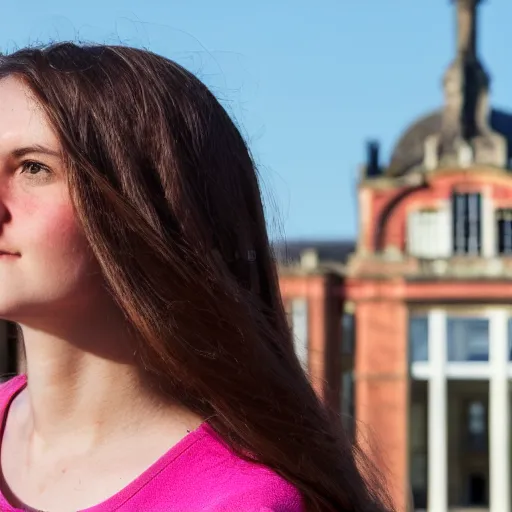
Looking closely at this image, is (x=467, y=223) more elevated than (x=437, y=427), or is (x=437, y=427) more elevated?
(x=467, y=223)

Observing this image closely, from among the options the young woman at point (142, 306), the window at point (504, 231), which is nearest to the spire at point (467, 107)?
the window at point (504, 231)

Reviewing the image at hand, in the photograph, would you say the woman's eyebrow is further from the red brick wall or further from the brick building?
the red brick wall

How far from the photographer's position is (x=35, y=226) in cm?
112

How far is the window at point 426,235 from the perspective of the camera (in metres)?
13.3

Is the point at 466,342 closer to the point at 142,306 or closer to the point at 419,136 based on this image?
the point at 419,136

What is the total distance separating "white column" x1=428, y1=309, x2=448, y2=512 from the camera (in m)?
12.8

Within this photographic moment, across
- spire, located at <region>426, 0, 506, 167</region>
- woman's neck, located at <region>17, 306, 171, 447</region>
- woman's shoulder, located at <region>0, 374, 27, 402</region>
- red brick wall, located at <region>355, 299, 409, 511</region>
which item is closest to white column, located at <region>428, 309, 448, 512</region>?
red brick wall, located at <region>355, 299, 409, 511</region>

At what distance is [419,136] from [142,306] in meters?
13.3

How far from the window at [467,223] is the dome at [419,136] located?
2.95ft

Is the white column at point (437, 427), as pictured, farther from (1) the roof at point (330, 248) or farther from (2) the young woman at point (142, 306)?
(2) the young woman at point (142, 306)

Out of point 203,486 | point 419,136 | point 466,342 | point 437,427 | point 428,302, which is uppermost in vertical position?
point 419,136

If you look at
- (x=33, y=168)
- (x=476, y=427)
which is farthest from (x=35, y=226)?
(x=476, y=427)

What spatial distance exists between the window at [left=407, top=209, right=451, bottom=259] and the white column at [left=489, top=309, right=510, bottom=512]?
1.23 metres

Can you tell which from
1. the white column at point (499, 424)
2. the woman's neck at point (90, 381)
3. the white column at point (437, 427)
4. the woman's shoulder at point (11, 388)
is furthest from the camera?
the white column at point (437, 427)
